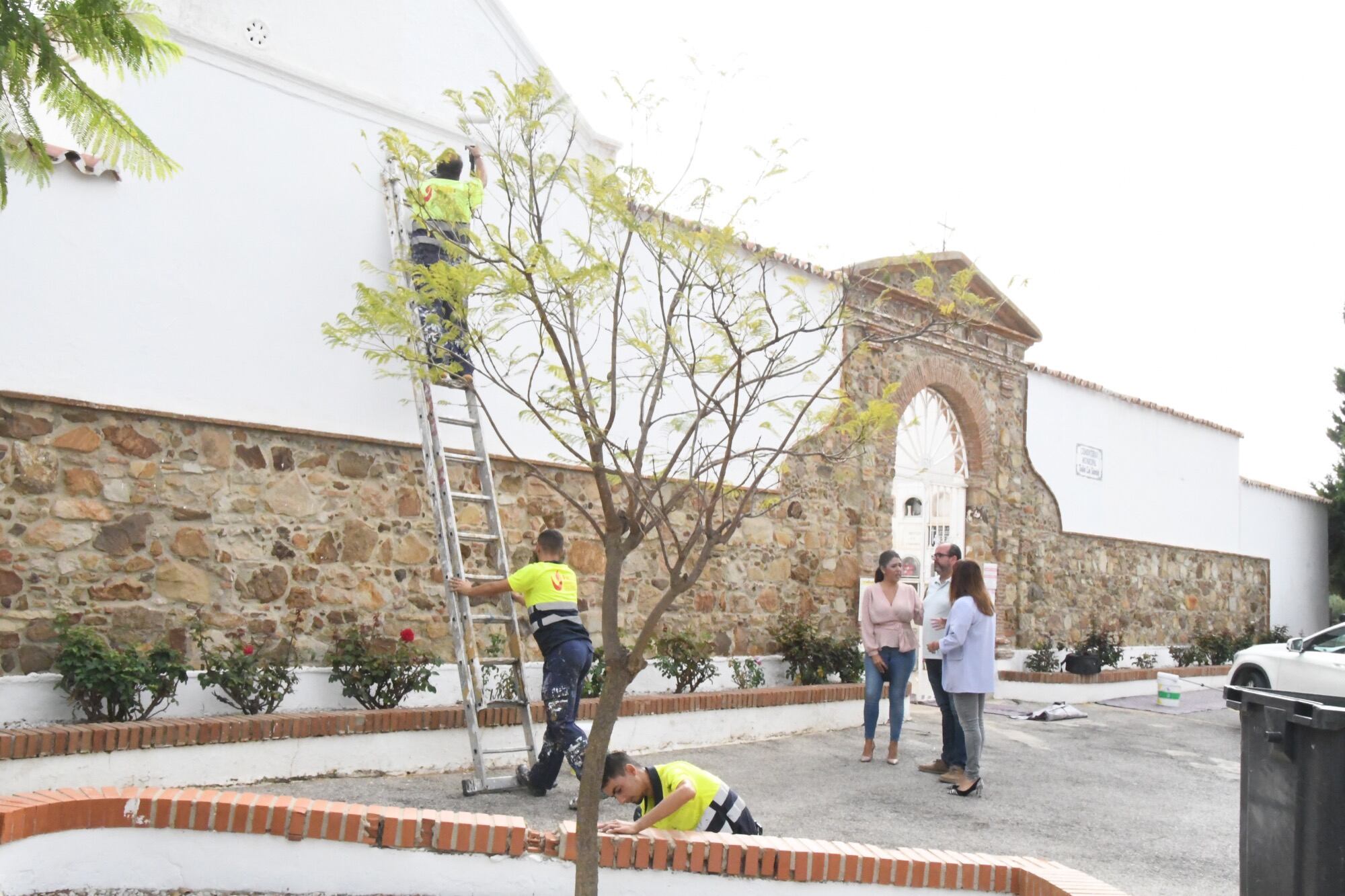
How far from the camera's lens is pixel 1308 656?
11.3 m

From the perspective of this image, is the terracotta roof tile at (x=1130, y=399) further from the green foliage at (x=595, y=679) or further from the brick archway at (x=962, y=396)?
the green foliage at (x=595, y=679)

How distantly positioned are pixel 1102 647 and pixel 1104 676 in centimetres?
73

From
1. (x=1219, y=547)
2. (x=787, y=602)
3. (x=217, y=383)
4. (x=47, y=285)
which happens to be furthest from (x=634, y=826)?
(x=1219, y=547)

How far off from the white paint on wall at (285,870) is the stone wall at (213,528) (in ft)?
7.25

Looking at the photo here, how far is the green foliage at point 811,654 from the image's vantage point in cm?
1049

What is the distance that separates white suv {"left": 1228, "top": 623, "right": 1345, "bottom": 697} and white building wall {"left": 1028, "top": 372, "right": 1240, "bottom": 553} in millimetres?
3284

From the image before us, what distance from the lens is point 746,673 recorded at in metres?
10.0

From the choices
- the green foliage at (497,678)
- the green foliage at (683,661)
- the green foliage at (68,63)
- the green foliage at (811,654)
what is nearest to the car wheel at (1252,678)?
the green foliage at (811,654)

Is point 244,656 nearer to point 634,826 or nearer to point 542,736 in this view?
point 542,736

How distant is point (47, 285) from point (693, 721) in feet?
17.4

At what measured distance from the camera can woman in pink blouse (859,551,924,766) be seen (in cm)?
850

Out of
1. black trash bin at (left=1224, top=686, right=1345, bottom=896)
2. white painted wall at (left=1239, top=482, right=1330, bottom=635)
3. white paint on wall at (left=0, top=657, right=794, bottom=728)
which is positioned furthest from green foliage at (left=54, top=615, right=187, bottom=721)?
white painted wall at (left=1239, top=482, right=1330, bottom=635)

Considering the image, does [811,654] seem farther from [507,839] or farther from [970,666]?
[507,839]

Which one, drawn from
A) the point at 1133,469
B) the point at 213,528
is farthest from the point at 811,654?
the point at 1133,469
